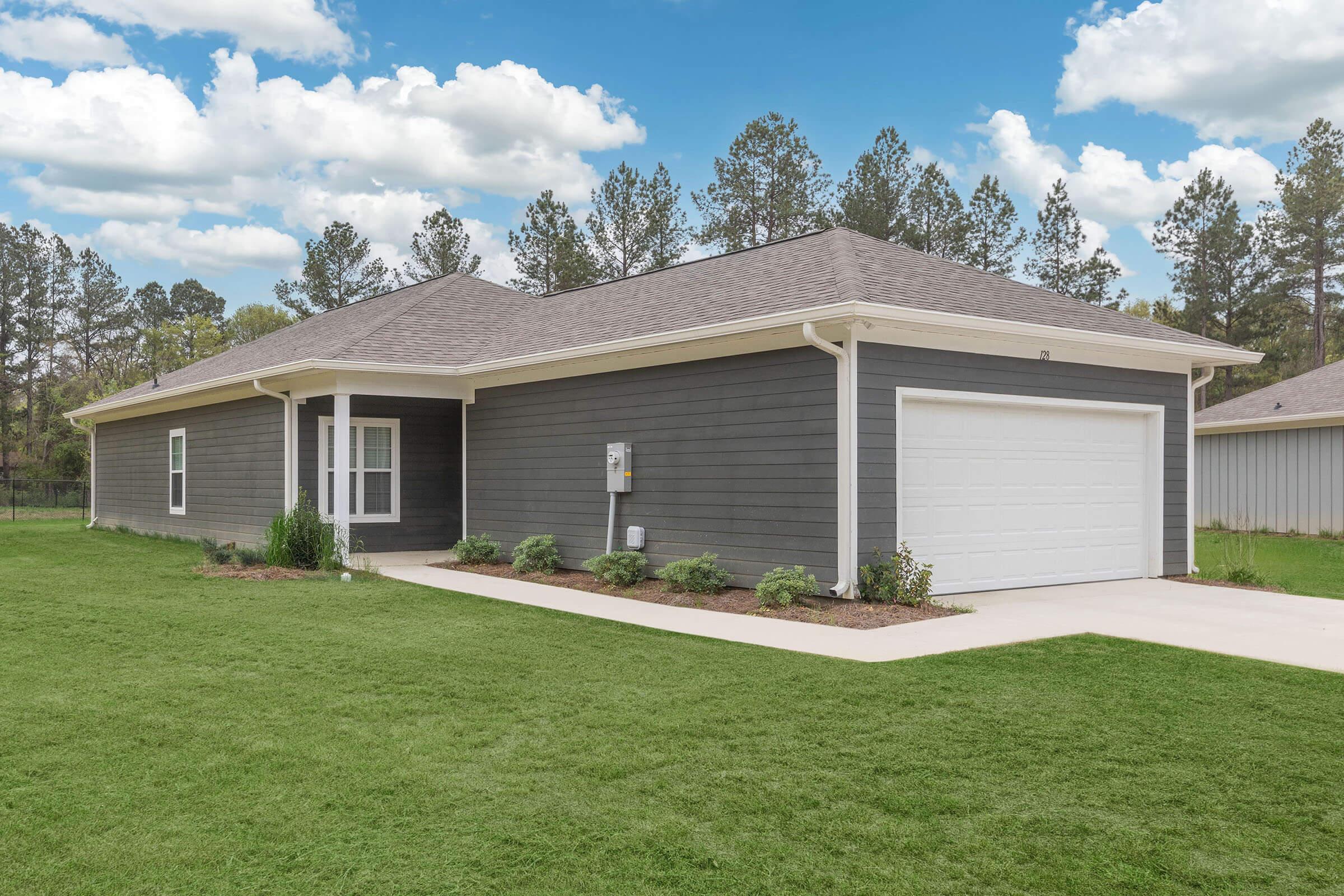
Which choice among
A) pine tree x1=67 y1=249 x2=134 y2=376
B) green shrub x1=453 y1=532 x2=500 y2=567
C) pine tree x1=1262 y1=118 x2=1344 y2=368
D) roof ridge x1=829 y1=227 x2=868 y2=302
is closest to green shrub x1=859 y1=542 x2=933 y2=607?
roof ridge x1=829 y1=227 x2=868 y2=302

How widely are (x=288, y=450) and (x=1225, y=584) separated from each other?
39.4ft

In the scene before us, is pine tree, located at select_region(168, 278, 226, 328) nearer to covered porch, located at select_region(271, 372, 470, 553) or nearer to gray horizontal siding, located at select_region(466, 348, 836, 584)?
covered porch, located at select_region(271, 372, 470, 553)

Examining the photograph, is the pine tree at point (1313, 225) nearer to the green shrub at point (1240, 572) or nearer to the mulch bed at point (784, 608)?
the green shrub at point (1240, 572)

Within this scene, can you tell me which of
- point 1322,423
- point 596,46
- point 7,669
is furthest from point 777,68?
point 7,669

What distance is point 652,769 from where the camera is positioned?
4.12 meters

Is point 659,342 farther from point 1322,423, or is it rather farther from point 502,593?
point 1322,423

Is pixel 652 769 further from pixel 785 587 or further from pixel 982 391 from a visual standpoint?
pixel 982 391

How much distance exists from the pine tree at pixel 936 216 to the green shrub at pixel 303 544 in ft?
70.8

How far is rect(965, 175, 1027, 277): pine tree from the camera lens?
1197 inches

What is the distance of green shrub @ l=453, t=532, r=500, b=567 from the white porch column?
56.0 inches

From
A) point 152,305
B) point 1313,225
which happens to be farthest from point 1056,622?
point 152,305

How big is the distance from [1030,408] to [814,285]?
8.84 feet

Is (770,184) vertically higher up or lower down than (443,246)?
higher up

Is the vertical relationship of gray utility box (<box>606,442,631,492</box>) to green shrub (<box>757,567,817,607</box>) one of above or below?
above
